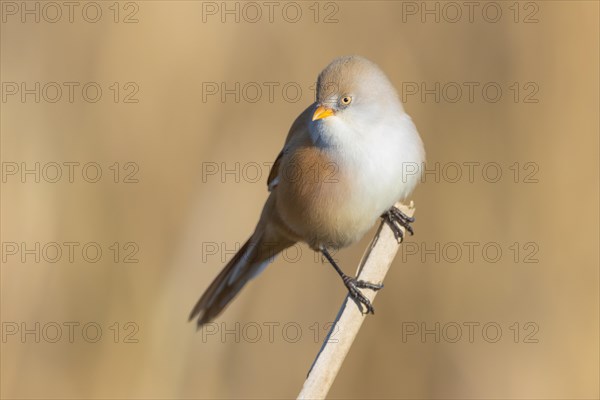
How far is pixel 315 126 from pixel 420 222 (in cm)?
162

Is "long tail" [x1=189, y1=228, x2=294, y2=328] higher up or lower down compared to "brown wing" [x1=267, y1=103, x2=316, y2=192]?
lower down

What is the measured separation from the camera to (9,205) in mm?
5945

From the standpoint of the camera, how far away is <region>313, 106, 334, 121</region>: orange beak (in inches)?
176

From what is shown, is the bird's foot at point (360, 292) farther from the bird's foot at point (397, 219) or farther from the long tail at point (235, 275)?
the long tail at point (235, 275)

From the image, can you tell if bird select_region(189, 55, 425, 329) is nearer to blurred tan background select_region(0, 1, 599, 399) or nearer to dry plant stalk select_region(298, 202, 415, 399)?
dry plant stalk select_region(298, 202, 415, 399)

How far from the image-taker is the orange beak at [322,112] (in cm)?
447

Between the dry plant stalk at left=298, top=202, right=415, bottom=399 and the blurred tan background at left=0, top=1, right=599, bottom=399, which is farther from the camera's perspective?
the blurred tan background at left=0, top=1, right=599, bottom=399

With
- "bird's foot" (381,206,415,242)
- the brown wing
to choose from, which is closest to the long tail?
the brown wing

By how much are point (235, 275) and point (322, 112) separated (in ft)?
4.25

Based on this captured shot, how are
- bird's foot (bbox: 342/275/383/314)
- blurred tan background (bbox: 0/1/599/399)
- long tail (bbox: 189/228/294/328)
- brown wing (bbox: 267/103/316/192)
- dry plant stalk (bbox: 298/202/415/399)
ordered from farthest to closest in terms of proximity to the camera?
blurred tan background (bbox: 0/1/599/399), long tail (bbox: 189/228/294/328), brown wing (bbox: 267/103/316/192), bird's foot (bbox: 342/275/383/314), dry plant stalk (bbox: 298/202/415/399)

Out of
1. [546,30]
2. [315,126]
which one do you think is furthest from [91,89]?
[546,30]

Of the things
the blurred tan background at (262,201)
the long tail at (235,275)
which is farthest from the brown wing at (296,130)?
the blurred tan background at (262,201)

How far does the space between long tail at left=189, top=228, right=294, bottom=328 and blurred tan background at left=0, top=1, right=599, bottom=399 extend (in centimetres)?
36

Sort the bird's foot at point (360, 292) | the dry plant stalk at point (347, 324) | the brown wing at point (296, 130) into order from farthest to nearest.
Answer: the brown wing at point (296, 130) → the bird's foot at point (360, 292) → the dry plant stalk at point (347, 324)
